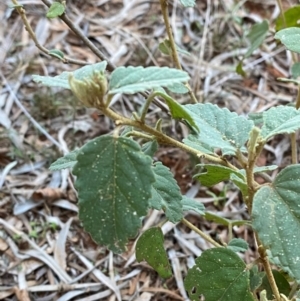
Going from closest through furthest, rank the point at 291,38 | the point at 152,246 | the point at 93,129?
1. the point at 291,38
2. the point at 152,246
3. the point at 93,129

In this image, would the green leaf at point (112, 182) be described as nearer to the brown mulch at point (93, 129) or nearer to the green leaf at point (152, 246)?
the green leaf at point (152, 246)

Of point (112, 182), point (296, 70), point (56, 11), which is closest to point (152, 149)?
point (112, 182)

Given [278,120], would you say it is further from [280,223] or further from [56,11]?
[56,11]

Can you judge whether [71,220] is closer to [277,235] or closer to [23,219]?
[23,219]

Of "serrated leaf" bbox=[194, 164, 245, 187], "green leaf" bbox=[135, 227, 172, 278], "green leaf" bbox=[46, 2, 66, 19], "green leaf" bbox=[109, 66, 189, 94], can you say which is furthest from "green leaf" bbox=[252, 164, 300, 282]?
"green leaf" bbox=[46, 2, 66, 19]

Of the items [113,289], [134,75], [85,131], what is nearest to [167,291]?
[113,289]
